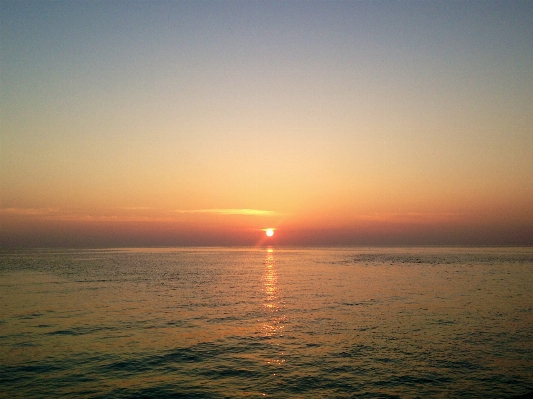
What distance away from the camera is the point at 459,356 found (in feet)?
76.1

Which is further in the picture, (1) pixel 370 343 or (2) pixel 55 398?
(1) pixel 370 343

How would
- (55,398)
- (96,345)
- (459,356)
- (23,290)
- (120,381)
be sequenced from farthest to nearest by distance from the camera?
(23,290), (96,345), (459,356), (120,381), (55,398)

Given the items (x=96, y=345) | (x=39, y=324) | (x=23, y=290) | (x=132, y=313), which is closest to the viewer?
(x=96, y=345)

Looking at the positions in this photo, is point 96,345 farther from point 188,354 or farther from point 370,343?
point 370,343

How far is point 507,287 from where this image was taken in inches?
2119

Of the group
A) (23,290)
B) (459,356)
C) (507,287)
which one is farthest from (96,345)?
(507,287)

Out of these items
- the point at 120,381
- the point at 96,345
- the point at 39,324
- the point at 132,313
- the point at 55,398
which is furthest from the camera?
the point at 132,313

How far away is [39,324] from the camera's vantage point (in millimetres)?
31734

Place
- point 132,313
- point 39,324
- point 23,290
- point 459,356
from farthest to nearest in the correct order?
1. point 23,290
2. point 132,313
3. point 39,324
4. point 459,356

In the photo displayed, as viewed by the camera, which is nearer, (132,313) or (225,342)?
(225,342)

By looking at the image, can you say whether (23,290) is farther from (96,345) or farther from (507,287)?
(507,287)

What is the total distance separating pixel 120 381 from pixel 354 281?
49.7 m

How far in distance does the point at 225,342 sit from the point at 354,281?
4114 cm

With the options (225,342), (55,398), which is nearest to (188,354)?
(225,342)
